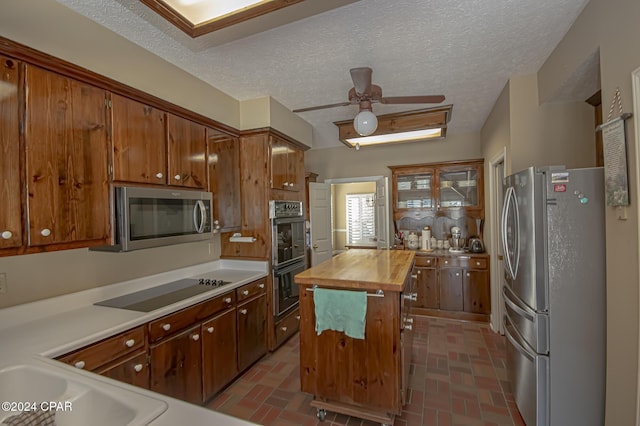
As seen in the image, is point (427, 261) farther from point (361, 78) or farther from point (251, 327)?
point (361, 78)

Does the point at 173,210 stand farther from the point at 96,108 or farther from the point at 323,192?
the point at 323,192

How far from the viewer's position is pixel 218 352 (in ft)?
7.99

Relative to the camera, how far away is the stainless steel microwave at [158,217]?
1.98m

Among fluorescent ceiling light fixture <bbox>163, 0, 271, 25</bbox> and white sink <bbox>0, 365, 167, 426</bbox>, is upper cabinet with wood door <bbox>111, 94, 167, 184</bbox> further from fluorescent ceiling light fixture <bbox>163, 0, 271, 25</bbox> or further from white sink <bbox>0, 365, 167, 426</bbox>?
white sink <bbox>0, 365, 167, 426</bbox>

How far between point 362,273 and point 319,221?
97.9 inches

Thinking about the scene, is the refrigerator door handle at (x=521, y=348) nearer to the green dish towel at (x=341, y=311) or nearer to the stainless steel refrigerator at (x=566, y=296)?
the stainless steel refrigerator at (x=566, y=296)

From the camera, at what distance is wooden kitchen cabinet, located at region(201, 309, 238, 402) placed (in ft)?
7.57

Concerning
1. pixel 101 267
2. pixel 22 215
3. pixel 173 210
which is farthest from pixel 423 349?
pixel 22 215

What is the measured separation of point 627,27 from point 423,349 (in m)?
3.05

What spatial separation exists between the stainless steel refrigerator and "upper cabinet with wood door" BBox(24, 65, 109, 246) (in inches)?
109

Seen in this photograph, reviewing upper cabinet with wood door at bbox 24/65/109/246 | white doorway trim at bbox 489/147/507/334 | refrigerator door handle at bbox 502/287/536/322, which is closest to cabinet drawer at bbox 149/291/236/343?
upper cabinet with wood door at bbox 24/65/109/246

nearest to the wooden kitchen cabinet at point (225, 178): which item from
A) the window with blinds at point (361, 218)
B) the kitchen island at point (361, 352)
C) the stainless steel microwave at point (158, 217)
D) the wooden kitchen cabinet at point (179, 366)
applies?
the stainless steel microwave at point (158, 217)

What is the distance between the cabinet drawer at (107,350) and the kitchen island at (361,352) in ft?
3.45

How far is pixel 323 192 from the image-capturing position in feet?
15.9
